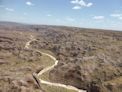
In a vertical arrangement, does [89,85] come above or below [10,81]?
below

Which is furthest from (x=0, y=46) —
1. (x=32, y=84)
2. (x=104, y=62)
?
(x=32, y=84)

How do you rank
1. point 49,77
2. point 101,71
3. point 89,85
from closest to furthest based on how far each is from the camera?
1. point 89,85
2. point 101,71
3. point 49,77

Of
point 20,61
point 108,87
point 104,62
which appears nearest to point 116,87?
point 108,87

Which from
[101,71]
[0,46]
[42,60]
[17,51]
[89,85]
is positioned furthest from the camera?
[0,46]

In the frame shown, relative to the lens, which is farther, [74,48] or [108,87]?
[74,48]

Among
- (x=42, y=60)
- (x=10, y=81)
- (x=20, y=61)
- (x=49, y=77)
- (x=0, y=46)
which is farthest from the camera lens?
(x=0, y=46)

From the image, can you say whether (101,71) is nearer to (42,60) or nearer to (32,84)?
(32,84)

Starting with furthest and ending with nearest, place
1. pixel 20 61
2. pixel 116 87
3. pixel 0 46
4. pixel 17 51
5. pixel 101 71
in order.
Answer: pixel 0 46 < pixel 17 51 < pixel 20 61 < pixel 101 71 < pixel 116 87

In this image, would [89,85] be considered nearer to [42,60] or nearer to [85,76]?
[85,76]

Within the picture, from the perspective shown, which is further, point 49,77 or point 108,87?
point 49,77
